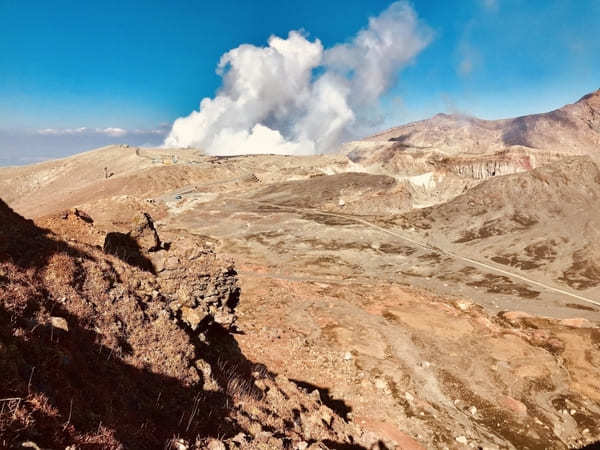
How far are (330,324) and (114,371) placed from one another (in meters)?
22.3

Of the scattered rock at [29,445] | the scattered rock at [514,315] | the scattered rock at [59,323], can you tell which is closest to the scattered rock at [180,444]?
the scattered rock at [29,445]

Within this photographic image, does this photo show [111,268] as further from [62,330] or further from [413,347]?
[413,347]

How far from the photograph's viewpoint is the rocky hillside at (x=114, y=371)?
6.41 meters

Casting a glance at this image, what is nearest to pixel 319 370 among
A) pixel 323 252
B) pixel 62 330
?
pixel 62 330

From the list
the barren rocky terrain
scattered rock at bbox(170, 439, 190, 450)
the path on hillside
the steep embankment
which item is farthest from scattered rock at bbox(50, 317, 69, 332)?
the steep embankment

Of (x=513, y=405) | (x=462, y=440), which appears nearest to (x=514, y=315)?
(x=513, y=405)

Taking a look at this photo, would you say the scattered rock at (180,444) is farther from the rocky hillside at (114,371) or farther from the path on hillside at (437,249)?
the path on hillside at (437,249)

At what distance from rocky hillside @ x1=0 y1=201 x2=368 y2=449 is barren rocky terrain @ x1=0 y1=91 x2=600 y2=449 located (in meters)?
0.06

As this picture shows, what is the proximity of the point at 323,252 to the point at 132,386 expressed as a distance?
5258 centimetres

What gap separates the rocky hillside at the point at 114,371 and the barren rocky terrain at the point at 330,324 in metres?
0.06

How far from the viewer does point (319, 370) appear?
69.0 ft

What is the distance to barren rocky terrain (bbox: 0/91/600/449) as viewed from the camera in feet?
29.8

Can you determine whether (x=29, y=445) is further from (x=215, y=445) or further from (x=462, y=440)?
(x=462, y=440)

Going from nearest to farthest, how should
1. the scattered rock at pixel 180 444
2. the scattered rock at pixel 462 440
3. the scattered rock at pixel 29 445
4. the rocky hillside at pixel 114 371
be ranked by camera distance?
the scattered rock at pixel 29 445
the rocky hillside at pixel 114 371
the scattered rock at pixel 180 444
the scattered rock at pixel 462 440
